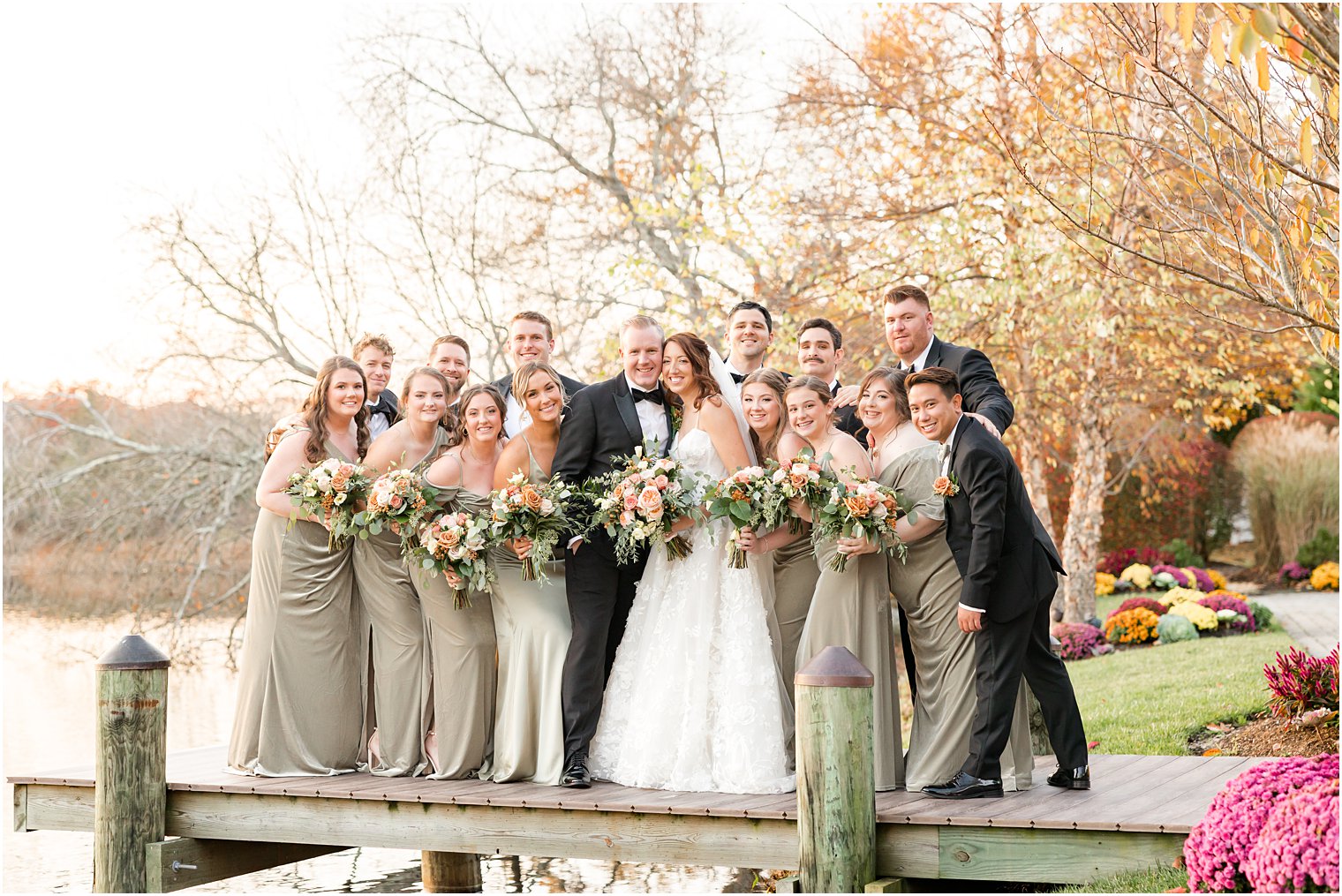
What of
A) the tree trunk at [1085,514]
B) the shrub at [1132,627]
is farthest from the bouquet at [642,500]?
the shrub at [1132,627]

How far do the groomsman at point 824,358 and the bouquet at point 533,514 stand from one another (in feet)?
5.21

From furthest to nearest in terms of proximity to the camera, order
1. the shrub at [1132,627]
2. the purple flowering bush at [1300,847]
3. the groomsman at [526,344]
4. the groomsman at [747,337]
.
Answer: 1. the shrub at [1132,627]
2. the groomsman at [526,344]
3. the groomsman at [747,337]
4. the purple flowering bush at [1300,847]

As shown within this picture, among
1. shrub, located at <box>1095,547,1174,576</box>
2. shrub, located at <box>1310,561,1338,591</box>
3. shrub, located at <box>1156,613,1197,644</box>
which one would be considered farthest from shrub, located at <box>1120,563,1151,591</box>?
shrub, located at <box>1156,613,1197,644</box>

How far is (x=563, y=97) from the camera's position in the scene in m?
17.8

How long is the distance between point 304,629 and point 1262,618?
44.5 ft

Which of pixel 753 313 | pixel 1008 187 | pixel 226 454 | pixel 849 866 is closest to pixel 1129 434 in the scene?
pixel 1008 187

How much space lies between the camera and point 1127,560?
2588 cm

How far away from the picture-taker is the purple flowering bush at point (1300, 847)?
4.39 m

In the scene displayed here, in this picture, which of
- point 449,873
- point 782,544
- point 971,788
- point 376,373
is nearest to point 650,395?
point 782,544

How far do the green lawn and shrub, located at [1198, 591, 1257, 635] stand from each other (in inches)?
20.1

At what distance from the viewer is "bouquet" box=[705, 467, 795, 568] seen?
6.34 metres

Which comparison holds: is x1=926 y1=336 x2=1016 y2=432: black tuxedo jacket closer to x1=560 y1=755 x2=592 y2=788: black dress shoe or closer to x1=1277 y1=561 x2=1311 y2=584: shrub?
x1=560 y1=755 x2=592 y2=788: black dress shoe

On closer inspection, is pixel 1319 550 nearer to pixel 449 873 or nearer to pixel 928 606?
Answer: pixel 449 873

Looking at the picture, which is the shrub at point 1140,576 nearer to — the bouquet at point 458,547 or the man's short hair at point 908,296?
the man's short hair at point 908,296
